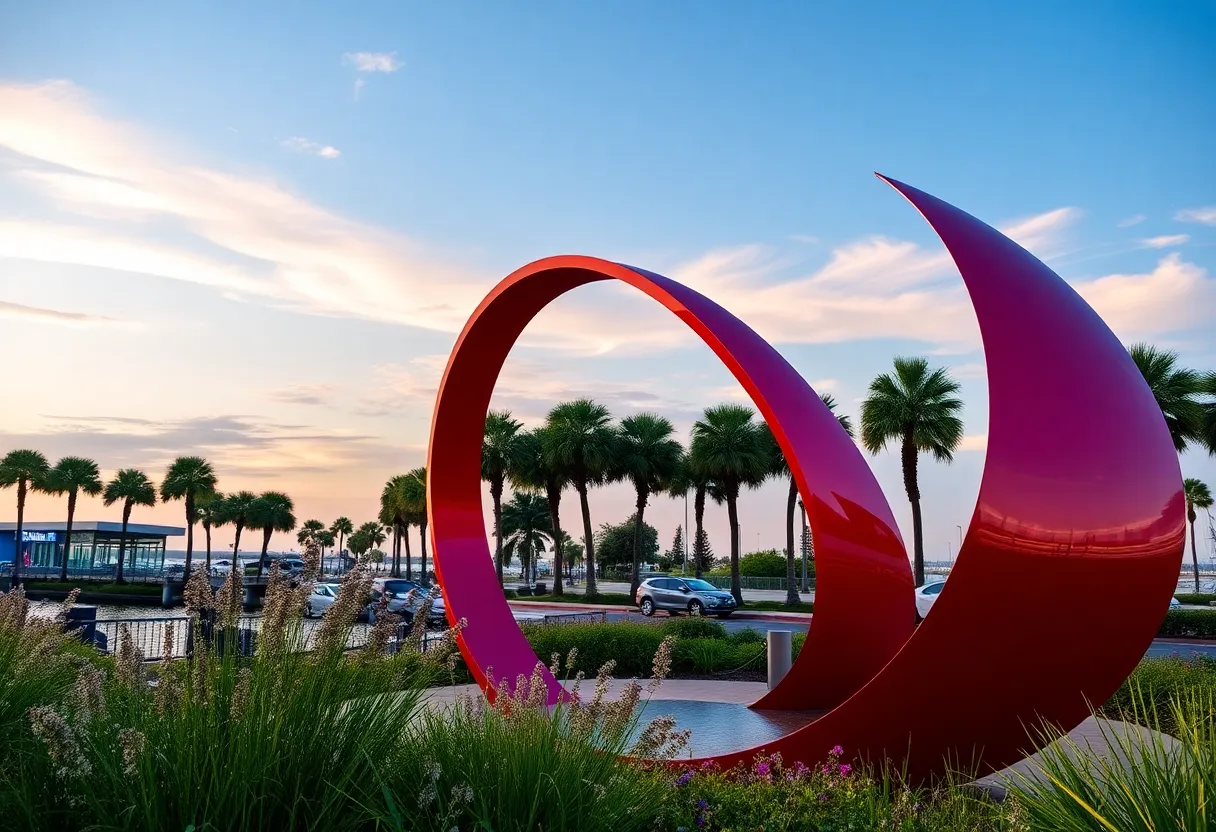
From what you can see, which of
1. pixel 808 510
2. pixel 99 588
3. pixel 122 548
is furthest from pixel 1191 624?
pixel 122 548

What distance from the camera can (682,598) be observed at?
31016 millimetres

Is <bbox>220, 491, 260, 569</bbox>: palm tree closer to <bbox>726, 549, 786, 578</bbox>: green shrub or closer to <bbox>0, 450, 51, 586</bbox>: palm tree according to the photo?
<bbox>0, 450, 51, 586</bbox>: palm tree

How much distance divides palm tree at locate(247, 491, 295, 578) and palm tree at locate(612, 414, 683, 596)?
44798 millimetres

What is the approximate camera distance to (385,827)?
11.7 ft

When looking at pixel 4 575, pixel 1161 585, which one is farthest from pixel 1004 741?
pixel 4 575

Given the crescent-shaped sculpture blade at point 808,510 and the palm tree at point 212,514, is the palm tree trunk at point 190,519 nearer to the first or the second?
the palm tree at point 212,514

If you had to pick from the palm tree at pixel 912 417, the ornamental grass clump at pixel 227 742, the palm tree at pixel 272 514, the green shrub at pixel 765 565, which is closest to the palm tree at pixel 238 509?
the palm tree at pixel 272 514

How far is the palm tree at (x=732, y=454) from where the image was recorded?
3756 cm

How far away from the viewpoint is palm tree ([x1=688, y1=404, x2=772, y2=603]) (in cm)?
3756

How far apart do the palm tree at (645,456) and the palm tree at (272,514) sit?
44.8 m

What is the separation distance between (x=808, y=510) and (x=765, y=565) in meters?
56.5

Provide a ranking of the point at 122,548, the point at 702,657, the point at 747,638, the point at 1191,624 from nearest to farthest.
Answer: the point at 702,657 → the point at 747,638 → the point at 1191,624 → the point at 122,548

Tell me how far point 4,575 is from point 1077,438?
221 ft

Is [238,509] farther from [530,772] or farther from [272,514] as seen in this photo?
[530,772]
